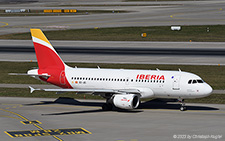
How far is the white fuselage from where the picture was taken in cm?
4941

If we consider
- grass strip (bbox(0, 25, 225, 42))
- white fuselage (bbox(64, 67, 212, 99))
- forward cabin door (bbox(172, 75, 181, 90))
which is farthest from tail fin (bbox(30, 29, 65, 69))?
grass strip (bbox(0, 25, 225, 42))

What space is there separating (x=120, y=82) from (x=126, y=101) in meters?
3.90

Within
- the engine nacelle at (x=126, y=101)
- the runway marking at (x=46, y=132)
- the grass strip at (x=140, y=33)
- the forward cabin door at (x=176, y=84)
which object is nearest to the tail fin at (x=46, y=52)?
the engine nacelle at (x=126, y=101)

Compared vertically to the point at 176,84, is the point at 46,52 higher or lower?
higher

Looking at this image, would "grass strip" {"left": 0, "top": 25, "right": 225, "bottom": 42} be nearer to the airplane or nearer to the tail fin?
the tail fin

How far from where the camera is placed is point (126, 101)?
48.6 meters

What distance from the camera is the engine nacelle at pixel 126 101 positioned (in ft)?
159

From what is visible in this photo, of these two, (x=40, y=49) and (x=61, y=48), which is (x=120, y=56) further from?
(x=40, y=49)

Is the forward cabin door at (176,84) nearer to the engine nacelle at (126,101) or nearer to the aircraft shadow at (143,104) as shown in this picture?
the engine nacelle at (126,101)

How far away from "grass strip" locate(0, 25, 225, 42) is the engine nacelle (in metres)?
68.5

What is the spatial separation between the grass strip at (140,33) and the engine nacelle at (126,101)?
6853 centimetres

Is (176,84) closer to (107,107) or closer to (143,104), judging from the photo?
(143,104)

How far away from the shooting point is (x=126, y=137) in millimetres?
38812

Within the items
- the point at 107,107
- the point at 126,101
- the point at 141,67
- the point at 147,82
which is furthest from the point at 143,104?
the point at 141,67
